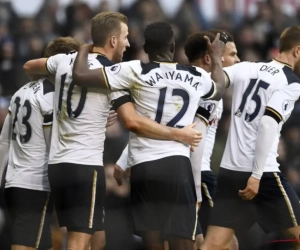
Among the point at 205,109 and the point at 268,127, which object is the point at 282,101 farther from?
the point at 205,109

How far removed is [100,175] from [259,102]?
973 millimetres

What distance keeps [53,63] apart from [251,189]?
1.20 meters

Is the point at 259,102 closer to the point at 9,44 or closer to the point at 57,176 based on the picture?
the point at 57,176

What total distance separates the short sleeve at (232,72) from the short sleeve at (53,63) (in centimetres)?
92

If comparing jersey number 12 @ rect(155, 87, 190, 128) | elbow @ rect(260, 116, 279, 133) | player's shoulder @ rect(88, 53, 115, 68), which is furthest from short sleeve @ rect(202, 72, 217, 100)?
player's shoulder @ rect(88, 53, 115, 68)

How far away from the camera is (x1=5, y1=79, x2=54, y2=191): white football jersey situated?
509 cm

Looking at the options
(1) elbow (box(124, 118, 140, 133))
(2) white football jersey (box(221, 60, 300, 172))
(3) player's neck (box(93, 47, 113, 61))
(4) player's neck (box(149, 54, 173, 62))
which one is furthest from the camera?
(2) white football jersey (box(221, 60, 300, 172))

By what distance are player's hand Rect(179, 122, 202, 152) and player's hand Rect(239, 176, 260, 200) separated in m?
0.45

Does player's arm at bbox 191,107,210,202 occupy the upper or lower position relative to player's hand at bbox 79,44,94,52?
lower

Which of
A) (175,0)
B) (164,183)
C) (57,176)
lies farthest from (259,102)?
(175,0)

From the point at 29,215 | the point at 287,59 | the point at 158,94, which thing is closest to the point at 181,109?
the point at 158,94

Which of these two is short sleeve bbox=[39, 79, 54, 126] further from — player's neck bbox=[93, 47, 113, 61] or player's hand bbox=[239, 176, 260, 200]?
player's hand bbox=[239, 176, 260, 200]

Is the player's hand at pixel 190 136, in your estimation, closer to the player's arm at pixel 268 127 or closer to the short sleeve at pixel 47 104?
the player's arm at pixel 268 127

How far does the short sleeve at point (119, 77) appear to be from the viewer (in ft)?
15.6
